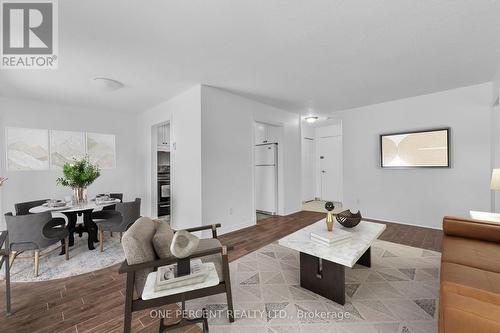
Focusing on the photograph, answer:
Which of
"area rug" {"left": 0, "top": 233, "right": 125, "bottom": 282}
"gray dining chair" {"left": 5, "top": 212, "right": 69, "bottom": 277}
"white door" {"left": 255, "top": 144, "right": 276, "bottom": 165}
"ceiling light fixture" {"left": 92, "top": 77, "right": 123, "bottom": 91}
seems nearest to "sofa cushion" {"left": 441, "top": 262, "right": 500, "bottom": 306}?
"area rug" {"left": 0, "top": 233, "right": 125, "bottom": 282}

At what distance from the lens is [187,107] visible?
12.3 ft

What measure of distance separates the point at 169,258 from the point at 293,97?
3.65 meters

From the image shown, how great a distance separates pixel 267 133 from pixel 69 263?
444 centimetres

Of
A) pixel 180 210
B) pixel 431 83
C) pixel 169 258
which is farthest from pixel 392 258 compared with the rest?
pixel 180 210

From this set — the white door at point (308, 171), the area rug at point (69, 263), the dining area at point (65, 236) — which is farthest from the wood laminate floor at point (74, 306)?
the white door at point (308, 171)

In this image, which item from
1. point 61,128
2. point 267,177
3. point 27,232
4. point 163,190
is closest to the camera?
point 27,232

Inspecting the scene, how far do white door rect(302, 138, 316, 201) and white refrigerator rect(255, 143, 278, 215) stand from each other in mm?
2168

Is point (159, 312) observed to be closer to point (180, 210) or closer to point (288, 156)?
point (180, 210)

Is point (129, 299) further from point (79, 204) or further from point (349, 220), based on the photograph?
point (79, 204)

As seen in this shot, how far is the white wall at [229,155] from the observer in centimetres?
350

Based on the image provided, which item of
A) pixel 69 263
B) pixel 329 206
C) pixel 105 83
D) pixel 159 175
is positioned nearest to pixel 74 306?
pixel 69 263

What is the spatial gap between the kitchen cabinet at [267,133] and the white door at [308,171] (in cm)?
203

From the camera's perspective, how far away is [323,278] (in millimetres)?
1920

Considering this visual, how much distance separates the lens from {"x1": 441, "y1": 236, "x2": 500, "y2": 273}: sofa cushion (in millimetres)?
1610
